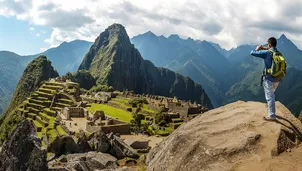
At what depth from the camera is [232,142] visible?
878cm

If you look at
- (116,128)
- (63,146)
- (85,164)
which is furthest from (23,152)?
(116,128)

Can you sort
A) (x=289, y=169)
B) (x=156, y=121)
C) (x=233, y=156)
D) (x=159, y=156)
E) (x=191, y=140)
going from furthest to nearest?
1. (x=156, y=121)
2. (x=159, y=156)
3. (x=191, y=140)
4. (x=233, y=156)
5. (x=289, y=169)

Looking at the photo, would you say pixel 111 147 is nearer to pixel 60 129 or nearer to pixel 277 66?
pixel 277 66

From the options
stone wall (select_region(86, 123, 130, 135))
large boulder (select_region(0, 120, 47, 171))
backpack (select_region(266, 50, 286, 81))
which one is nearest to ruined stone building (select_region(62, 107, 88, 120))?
stone wall (select_region(86, 123, 130, 135))

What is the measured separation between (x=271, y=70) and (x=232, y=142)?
2.57m

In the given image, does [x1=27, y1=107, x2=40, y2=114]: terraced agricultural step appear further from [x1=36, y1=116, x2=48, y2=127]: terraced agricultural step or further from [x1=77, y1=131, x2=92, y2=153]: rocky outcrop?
[x1=77, y1=131, x2=92, y2=153]: rocky outcrop

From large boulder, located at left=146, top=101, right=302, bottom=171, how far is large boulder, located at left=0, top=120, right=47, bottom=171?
11.0 ft

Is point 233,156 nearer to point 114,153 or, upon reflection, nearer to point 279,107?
point 279,107

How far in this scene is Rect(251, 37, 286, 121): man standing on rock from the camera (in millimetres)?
9695

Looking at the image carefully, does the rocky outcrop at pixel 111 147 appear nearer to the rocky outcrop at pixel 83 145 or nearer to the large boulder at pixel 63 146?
the rocky outcrop at pixel 83 145

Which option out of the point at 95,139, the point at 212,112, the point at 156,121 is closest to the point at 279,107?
the point at 212,112

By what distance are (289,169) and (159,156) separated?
385 cm

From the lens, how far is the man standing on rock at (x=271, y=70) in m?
9.70

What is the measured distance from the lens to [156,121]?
194ft
